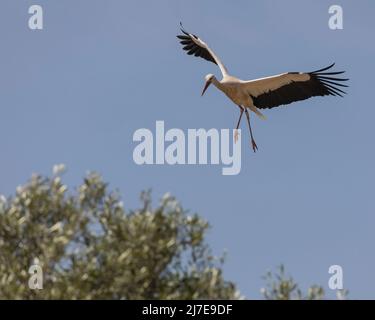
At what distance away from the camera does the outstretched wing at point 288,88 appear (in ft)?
86.2

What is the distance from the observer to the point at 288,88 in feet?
88.5

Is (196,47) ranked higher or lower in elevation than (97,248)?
higher

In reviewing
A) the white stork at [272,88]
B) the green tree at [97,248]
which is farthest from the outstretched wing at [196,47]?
the green tree at [97,248]

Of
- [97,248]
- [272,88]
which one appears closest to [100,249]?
[97,248]

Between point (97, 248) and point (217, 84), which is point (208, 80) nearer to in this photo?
point (217, 84)

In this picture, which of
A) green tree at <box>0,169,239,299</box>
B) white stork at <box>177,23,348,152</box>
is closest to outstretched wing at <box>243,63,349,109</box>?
white stork at <box>177,23,348,152</box>

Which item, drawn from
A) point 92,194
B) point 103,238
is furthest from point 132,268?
point 92,194

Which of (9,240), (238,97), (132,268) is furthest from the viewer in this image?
(238,97)

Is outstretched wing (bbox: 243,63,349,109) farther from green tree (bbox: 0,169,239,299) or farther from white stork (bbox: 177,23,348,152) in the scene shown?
green tree (bbox: 0,169,239,299)
